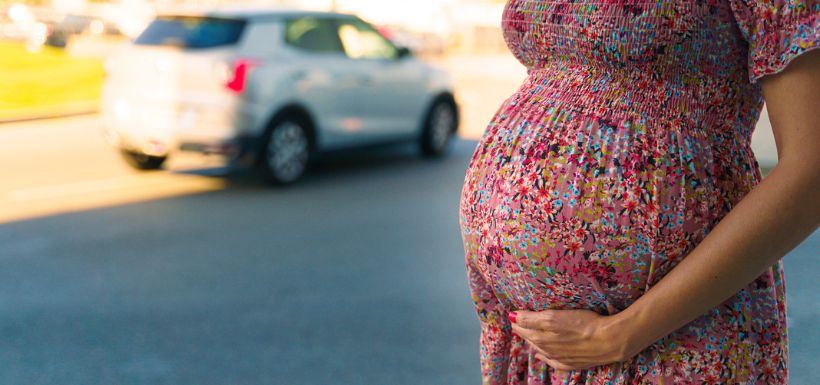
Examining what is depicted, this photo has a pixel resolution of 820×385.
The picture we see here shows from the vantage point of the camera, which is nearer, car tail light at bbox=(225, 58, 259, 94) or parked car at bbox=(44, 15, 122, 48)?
car tail light at bbox=(225, 58, 259, 94)

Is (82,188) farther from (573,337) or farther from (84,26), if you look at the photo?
(84,26)

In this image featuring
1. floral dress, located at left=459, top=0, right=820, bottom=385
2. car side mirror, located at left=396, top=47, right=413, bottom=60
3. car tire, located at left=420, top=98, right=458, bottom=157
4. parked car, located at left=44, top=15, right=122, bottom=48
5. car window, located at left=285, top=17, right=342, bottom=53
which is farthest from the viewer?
parked car, located at left=44, top=15, right=122, bottom=48

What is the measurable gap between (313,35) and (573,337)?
877 cm

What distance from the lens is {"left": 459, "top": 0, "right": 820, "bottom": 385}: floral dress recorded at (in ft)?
4.83

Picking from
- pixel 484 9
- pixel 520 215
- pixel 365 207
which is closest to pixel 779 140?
pixel 520 215

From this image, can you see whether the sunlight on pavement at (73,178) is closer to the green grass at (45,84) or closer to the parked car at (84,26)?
the green grass at (45,84)

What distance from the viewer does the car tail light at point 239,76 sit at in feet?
29.8

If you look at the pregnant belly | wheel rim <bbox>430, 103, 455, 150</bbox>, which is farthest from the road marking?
the pregnant belly

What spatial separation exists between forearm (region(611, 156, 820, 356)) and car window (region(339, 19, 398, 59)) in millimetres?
8978

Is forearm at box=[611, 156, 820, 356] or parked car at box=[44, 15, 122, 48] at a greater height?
forearm at box=[611, 156, 820, 356]

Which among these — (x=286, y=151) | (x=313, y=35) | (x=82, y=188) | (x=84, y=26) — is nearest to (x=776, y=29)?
(x=286, y=151)

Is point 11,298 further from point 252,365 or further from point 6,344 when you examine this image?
point 252,365

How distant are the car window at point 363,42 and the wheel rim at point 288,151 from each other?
1.12m

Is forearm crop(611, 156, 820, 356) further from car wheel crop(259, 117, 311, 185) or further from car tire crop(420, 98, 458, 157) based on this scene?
car tire crop(420, 98, 458, 157)
